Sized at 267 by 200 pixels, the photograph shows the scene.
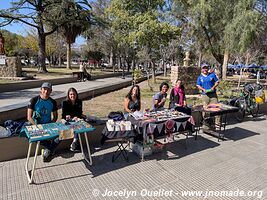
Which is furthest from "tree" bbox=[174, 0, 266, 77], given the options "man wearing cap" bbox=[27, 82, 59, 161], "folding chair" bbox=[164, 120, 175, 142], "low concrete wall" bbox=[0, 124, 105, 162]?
"low concrete wall" bbox=[0, 124, 105, 162]

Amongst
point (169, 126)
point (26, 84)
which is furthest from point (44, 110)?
point (26, 84)

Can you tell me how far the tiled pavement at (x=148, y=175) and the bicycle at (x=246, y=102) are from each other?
2.50 m

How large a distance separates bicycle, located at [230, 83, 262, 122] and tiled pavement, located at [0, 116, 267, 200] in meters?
2.50

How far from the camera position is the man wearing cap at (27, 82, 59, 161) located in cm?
369

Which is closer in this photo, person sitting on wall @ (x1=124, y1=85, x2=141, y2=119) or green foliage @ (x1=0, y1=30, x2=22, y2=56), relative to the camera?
person sitting on wall @ (x1=124, y1=85, x2=141, y2=119)

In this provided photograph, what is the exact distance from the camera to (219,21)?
1528 centimetres

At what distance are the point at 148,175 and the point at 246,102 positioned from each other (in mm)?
5123

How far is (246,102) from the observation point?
7129 mm

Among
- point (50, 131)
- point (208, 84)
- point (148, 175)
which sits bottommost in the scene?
point (148, 175)

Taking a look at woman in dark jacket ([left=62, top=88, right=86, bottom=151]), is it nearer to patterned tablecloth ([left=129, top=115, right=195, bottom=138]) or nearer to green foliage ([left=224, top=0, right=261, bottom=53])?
patterned tablecloth ([left=129, top=115, right=195, bottom=138])

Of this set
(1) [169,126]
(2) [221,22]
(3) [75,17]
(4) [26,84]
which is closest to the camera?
Answer: (1) [169,126]

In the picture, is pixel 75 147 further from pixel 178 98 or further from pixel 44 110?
pixel 178 98

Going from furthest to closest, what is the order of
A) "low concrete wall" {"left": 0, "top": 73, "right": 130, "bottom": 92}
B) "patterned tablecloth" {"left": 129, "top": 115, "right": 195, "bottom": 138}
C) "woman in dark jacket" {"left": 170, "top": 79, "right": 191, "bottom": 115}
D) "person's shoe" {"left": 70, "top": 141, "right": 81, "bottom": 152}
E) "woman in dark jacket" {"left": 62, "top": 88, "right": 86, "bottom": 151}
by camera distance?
"low concrete wall" {"left": 0, "top": 73, "right": 130, "bottom": 92}
"woman in dark jacket" {"left": 170, "top": 79, "right": 191, "bottom": 115}
"person's shoe" {"left": 70, "top": 141, "right": 81, "bottom": 152}
"woman in dark jacket" {"left": 62, "top": 88, "right": 86, "bottom": 151}
"patterned tablecloth" {"left": 129, "top": 115, "right": 195, "bottom": 138}

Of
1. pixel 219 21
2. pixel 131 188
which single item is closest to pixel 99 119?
pixel 131 188
